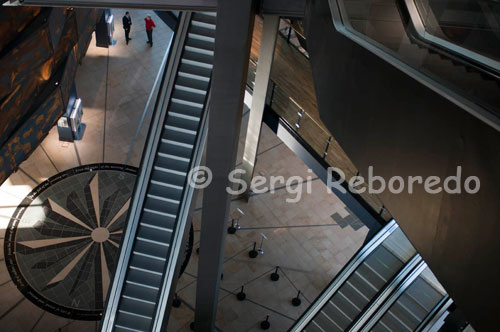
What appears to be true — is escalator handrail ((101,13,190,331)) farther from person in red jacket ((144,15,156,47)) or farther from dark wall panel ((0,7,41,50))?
person in red jacket ((144,15,156,47))

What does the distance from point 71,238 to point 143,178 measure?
4.88 meters

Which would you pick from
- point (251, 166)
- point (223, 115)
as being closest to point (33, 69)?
point (223, 115)

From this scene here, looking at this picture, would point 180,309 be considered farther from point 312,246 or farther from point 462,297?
point 462,297

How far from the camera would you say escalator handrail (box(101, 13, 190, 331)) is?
996 cm

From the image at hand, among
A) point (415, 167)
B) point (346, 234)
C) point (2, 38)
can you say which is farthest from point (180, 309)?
point (415, 167)

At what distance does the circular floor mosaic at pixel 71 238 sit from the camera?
13.1 m

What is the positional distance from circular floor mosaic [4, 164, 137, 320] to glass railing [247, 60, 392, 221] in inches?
210

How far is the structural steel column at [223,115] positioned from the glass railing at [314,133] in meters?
3.76

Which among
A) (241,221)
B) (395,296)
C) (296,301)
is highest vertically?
(241,221)

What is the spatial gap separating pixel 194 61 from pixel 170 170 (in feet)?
7.97

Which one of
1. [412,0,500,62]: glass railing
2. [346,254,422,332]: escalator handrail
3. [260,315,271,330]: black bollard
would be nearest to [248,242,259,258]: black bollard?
[260,315,271,330]: black bollard

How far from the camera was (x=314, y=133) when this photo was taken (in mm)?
12305

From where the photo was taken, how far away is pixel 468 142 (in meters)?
2.38

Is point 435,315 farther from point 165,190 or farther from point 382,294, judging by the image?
point 165,190
